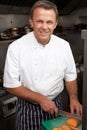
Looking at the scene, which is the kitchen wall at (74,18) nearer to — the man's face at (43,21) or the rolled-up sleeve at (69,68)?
the rolled-up sleeve at (69,68)

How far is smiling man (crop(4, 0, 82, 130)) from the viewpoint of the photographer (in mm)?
1312

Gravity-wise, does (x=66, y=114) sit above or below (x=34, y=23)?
below

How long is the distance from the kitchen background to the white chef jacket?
535 mm

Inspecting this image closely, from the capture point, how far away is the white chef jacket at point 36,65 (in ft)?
4.52

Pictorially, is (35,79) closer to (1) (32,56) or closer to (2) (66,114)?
(1) (32,56)

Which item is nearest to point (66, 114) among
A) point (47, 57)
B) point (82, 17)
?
point (47, 57)

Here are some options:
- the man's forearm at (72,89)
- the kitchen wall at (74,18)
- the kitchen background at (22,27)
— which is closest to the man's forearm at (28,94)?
the man's forearm at (72,89)

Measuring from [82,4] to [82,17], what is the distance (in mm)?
180

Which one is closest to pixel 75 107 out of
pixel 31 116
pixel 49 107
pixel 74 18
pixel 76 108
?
pixel 76 108

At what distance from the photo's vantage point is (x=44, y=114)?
56.7 inches

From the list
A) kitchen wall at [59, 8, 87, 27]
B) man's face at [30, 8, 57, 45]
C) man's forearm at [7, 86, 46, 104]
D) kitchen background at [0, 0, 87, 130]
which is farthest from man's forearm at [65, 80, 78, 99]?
kitchen wall at [59, 8, 87, 27]

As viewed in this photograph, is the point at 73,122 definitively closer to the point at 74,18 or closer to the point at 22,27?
the point at 22,27

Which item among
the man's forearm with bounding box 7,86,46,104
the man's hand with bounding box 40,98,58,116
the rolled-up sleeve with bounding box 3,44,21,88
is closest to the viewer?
the man's hand with bounding box 40,98,58,116

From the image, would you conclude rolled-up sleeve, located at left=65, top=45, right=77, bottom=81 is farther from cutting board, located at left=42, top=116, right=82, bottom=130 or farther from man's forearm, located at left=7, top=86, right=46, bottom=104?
cutting board, located at left=42, top=116, right=82, bottom=130
